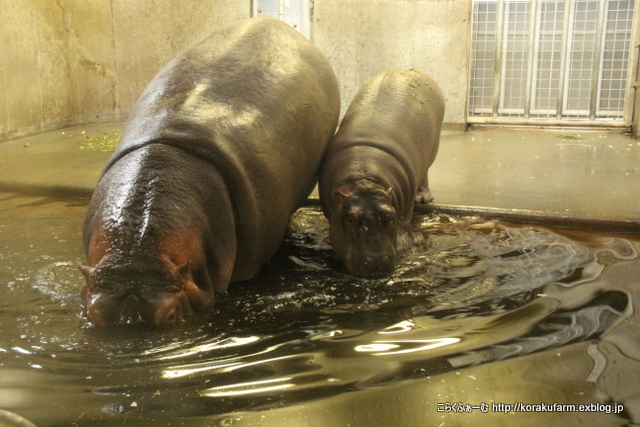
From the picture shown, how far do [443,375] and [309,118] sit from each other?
193cm

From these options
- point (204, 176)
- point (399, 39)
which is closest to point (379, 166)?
point (204, 176)

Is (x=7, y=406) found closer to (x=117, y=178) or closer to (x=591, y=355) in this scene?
(x=117, y=178)

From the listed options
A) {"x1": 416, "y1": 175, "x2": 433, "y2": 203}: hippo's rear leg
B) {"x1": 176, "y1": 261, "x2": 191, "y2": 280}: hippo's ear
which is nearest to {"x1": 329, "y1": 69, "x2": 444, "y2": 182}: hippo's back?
{"x1": 416, "y1": 175, "x2": 433, "y2": 203}: hippo's rear leg

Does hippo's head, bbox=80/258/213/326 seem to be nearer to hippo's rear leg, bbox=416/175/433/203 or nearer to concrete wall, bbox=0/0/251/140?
hippo's rear leg, bbox=416/175/433/203

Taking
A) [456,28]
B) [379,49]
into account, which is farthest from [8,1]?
[456,28]

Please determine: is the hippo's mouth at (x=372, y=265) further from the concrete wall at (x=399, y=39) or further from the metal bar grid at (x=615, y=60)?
the metal bar grid at (x=615, y=60)

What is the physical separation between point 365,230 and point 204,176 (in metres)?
0.99

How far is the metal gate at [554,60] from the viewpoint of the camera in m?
8.16

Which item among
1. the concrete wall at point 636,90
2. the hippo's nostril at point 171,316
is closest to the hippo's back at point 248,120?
the hippo's nostril at point 171,316

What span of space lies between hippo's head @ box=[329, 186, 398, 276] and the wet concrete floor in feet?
4.20

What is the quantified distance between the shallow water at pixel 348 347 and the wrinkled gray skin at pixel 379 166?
0.19 metres

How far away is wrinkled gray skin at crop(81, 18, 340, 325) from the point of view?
2.46m

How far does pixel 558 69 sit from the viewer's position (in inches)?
328

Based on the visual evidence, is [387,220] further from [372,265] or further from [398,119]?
[398,119]
